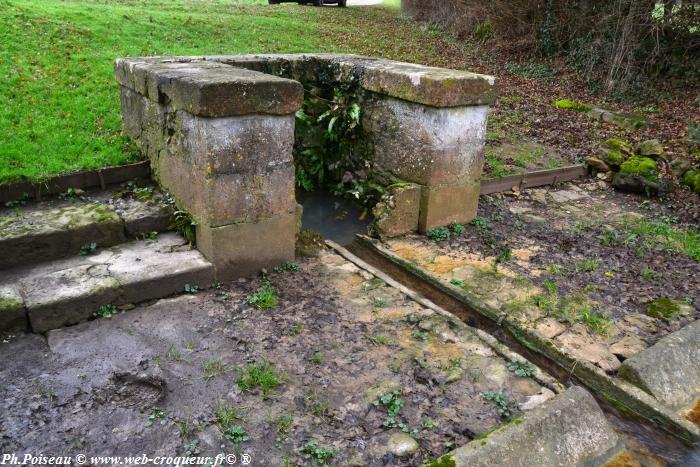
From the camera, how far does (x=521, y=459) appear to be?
3.01 m

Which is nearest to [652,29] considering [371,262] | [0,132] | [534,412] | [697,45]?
[697,45]

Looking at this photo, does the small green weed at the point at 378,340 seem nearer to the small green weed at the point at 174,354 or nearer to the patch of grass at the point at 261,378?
the patch of grass at the point at 261,378

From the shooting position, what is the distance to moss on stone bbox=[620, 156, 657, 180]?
25.5 ft

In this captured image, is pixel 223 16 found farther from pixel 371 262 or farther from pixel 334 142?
pixel 371 262

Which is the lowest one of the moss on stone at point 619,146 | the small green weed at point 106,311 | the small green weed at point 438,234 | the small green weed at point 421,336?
the small green weed at point 421,336

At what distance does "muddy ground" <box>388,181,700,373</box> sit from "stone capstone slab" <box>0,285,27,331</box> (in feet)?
10.8

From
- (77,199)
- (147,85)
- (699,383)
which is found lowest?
(699,383)

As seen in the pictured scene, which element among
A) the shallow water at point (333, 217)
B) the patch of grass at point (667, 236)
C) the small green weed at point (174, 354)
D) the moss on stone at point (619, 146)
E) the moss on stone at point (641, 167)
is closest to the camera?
the small green weed at point (174, 354)

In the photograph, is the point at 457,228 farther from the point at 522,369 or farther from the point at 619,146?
the point at 619,146

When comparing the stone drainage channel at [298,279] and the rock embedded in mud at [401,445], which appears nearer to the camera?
the rock embedded in mud at [401,445]

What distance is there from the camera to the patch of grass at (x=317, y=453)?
2969 mm

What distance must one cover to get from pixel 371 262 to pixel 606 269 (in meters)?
2.34

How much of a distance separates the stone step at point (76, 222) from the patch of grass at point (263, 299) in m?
1.22

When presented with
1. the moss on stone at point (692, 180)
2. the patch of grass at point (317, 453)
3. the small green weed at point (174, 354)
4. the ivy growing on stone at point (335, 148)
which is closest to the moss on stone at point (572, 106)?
the moss on stone at point (692, 180)
